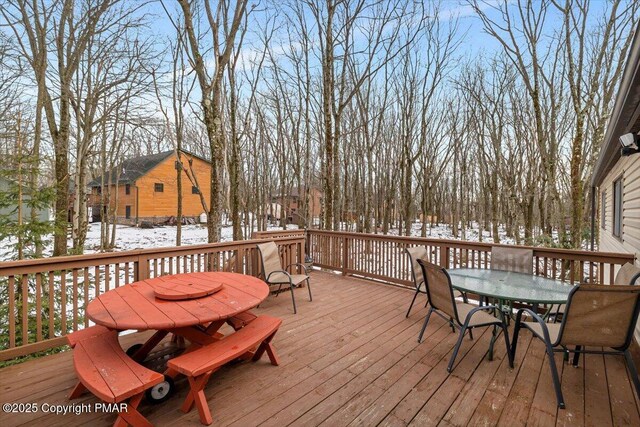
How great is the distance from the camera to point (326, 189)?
7.77 metres

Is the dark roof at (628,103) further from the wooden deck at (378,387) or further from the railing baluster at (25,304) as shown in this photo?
the railing baluster at (25,304)

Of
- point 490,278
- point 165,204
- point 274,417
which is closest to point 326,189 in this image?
point 490,278

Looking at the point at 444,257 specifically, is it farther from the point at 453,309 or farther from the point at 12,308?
the point at 12,308

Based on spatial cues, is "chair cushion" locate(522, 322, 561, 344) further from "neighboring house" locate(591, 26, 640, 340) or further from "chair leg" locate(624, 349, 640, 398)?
"neighboring house" locate(591, 26, 640, 340)

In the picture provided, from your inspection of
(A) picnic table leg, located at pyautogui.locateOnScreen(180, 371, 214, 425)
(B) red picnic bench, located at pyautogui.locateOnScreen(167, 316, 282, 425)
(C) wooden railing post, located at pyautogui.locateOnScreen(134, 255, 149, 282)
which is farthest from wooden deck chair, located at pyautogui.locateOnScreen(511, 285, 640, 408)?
(C) wooden railing post, located at pyautogui.locateOnScreen(134, 255, 149, 282)

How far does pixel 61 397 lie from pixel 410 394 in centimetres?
255

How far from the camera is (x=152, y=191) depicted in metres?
22.2

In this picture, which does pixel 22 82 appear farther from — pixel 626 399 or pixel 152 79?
pixel 626 399

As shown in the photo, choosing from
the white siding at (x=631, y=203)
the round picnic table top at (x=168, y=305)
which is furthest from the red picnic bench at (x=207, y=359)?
the white siding at (x=631, y=203)

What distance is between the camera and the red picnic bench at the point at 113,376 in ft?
5.29

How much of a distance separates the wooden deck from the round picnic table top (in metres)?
0.60

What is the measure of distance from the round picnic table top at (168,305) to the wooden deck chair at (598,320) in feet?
7.44

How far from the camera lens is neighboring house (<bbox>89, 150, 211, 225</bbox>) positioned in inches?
848

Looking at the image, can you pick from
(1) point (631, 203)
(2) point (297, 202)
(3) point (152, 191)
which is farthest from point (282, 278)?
(3) point (152, 191)
